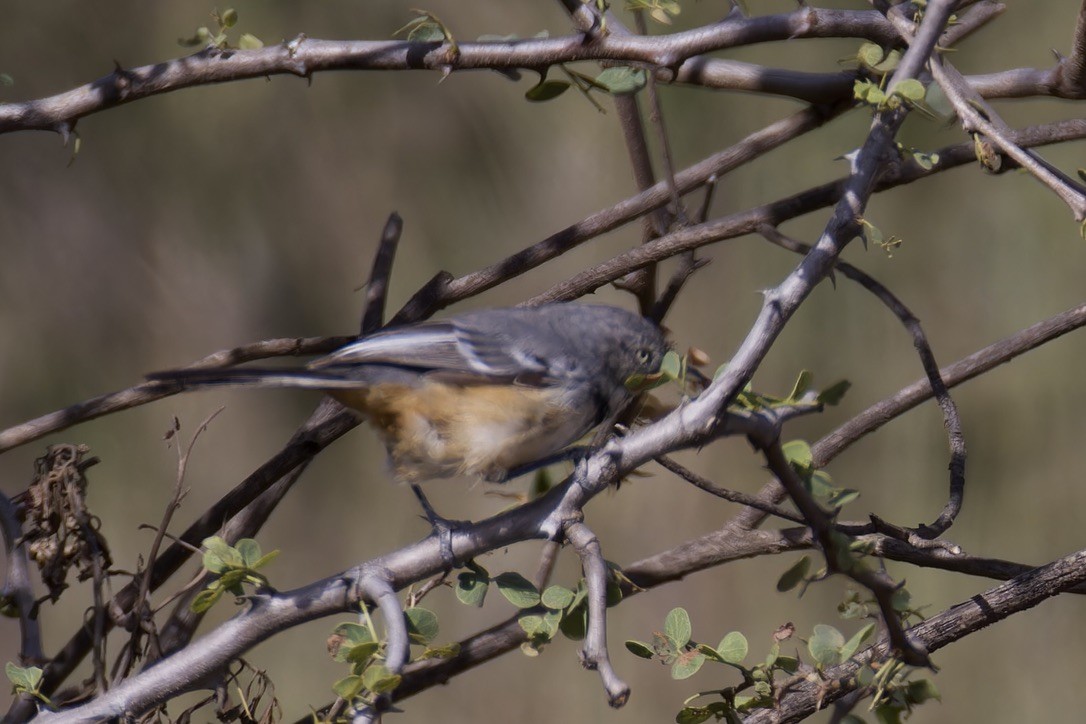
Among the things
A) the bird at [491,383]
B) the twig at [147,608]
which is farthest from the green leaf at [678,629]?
the twig at [147,608]

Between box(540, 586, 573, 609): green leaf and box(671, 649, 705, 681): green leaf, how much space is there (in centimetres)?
19

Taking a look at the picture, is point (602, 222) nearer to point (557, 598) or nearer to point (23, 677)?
point (557, 598)

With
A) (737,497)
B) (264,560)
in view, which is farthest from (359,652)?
(737,497)

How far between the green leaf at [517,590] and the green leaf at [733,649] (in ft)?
1.02

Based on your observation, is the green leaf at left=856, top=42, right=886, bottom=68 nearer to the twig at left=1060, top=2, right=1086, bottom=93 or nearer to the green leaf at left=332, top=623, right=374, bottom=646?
the twig at left=1060, top=2, right=1086, bottom=93

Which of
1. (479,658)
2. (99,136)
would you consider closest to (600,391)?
(479,658)

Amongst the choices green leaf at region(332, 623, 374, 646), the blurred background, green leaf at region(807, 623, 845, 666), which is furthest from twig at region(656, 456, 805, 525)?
the blurred background

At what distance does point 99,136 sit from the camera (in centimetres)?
386

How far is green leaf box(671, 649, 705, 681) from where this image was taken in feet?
5.15

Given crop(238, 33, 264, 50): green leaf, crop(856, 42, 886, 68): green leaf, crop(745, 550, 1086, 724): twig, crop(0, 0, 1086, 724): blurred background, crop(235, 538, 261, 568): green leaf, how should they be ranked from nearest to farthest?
crop(235, 538, 261, 568): green leaf, crop(745, 550, 1086, 724): twig, crop(856, 42, 886, 68): green leaf, crop(238, 33, 264, 50): green leaf, crop(0, 0, 1086, 724): blurred background

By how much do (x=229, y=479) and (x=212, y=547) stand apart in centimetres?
232

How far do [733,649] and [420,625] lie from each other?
1.60 feet

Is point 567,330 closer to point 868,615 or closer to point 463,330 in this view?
point 463,330

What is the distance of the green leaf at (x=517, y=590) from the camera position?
1662 millimetres
